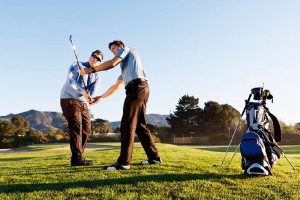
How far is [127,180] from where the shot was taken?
5.51 metres

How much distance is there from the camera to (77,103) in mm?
7465

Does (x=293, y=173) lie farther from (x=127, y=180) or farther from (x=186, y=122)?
(x=186, y=122)

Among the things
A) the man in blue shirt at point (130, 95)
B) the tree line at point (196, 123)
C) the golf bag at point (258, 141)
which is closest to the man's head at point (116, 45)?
the man in blue shirt at point (130, 95)

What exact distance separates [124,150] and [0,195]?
2.16 m

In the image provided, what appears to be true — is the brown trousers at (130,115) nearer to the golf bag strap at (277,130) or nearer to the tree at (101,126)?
the golf bag strap at (277,130)

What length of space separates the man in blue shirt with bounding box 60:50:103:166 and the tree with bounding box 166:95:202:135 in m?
61.3

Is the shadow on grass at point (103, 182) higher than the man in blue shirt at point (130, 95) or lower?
lower

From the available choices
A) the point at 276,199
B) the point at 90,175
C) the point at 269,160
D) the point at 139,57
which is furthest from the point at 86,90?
the point at 276,199

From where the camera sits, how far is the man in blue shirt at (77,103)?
24.1 ft

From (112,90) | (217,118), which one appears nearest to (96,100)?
(112,90)

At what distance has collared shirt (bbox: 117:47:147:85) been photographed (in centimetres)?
654

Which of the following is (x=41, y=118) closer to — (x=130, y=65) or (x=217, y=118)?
(x=217, y=118)

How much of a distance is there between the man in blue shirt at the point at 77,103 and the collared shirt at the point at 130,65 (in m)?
1.20

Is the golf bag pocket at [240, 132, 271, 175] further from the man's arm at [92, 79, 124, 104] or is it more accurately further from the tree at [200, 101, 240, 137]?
the tree at [200, 101, 240, 137]
